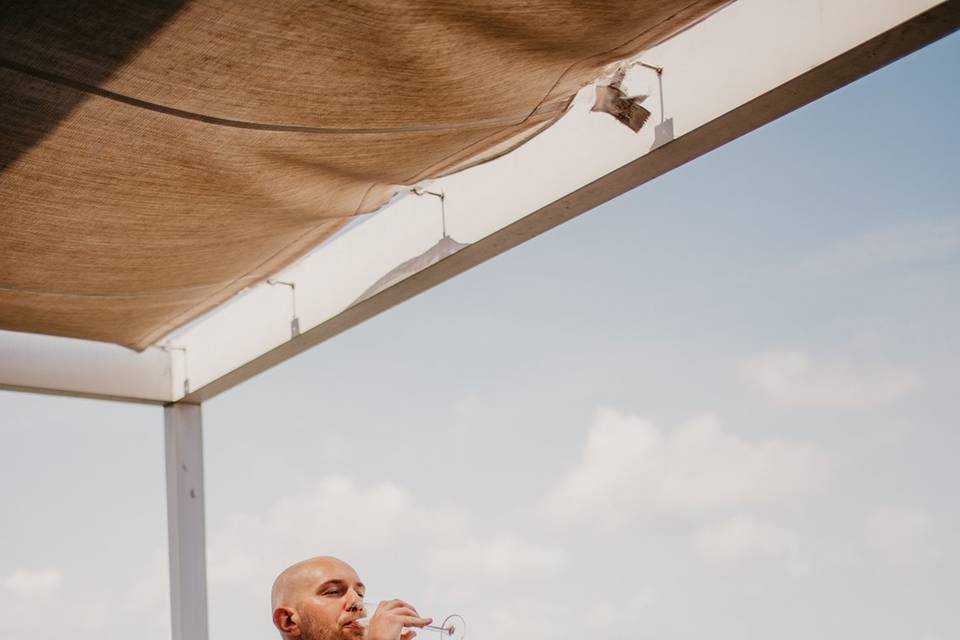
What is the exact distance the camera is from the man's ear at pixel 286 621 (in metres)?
3.02

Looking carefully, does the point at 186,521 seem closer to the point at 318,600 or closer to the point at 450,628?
the point at 318,600

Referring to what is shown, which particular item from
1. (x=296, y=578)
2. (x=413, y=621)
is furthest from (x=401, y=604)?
(x=296, y=578)

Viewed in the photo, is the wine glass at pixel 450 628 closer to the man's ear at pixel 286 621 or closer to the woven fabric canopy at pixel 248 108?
the man's ear at pixel 286 621

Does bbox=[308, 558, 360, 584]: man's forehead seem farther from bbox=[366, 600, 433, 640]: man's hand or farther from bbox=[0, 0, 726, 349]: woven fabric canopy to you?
bbox=[0, 0, 726, 349]: woven fabric canopy

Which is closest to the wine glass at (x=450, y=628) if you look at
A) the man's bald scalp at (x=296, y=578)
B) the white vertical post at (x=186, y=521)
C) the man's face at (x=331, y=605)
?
the man's face at (x=331, y=605)

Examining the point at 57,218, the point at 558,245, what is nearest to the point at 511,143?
the point at 57,218

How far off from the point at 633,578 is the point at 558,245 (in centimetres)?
220

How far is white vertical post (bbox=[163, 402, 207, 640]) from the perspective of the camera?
427cm

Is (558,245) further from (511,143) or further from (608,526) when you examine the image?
(511,143)

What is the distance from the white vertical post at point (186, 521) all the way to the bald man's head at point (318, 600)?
1.28m

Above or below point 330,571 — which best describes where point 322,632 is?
below

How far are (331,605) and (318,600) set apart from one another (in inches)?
1.4

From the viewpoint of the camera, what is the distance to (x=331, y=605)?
9.87 feet

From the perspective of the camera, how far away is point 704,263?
7992mm
